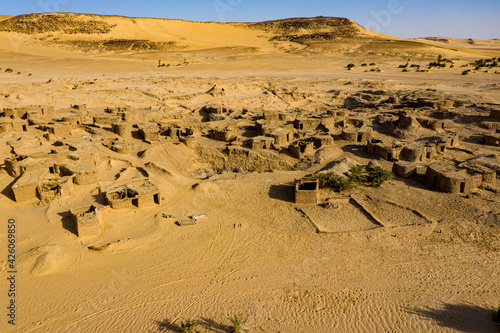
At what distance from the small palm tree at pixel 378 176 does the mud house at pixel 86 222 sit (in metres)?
6.69

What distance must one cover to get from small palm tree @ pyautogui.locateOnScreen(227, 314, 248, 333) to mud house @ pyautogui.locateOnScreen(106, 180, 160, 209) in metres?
3.93

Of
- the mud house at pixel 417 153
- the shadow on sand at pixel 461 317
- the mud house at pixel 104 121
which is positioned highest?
the mud house at pixel 104 121

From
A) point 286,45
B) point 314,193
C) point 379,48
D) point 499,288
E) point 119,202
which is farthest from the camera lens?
point 286,45

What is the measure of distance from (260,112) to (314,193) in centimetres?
984

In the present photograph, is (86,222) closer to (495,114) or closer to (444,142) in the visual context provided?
(444,142)

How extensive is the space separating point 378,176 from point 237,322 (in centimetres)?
606

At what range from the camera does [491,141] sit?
40.6ft

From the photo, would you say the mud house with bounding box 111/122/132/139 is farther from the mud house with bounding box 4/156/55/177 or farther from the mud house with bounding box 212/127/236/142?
the mud house with bounding box 4/156/55/177

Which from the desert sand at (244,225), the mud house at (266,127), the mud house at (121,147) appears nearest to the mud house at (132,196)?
the desert sand at (244,225)

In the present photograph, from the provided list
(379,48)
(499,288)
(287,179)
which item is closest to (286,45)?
(379,48)

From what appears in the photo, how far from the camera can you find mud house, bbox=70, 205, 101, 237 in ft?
21.9

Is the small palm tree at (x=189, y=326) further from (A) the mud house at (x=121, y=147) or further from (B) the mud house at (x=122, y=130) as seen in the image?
(B) the mud house at (x=122, y=130)

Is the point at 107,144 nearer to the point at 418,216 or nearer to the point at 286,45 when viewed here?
the point at 418,216

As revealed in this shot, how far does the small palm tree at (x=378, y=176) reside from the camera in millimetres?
9180
